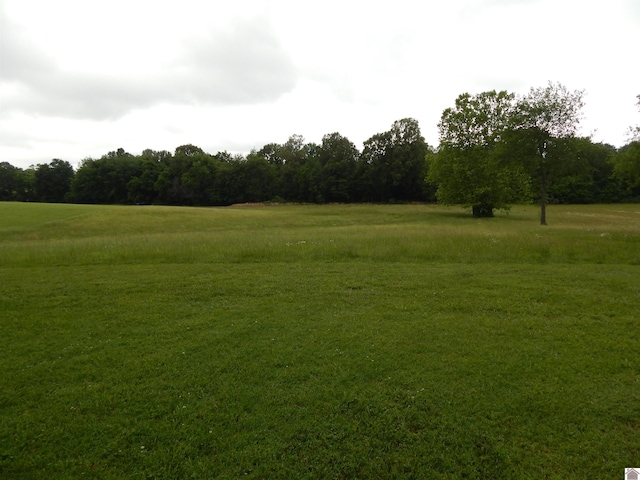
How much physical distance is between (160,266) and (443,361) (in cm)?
1070

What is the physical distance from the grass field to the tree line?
20.7 meters

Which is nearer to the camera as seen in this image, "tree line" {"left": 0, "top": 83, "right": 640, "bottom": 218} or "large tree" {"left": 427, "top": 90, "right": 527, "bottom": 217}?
"tree line" {"left": 0, "top": 83, "right": 640, "bottom": 218}

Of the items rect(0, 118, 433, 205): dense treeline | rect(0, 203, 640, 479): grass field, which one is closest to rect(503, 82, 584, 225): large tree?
rect(0, 203, 640, 479): grass field

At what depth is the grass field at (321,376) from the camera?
3738 mm

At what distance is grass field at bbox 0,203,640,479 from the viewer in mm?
3738

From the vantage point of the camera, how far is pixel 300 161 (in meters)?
100

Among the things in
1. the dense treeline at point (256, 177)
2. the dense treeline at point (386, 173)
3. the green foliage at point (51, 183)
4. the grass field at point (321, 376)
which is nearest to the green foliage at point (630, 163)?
the dense treeline at point (386, 173)

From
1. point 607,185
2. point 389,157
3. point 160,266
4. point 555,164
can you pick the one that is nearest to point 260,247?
point 160,266

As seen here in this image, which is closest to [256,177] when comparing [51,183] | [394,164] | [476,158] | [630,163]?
[394,164]

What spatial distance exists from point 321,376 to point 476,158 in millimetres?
43397

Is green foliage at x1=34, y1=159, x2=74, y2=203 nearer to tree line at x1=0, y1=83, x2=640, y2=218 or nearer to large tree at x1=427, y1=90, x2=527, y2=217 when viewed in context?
tree line at x1=0, y1=83, x2=640, y2=218

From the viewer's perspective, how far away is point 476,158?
42.9m

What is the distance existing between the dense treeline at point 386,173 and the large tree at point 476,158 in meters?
0.12

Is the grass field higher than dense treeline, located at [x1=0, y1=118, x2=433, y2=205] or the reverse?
the reverse
